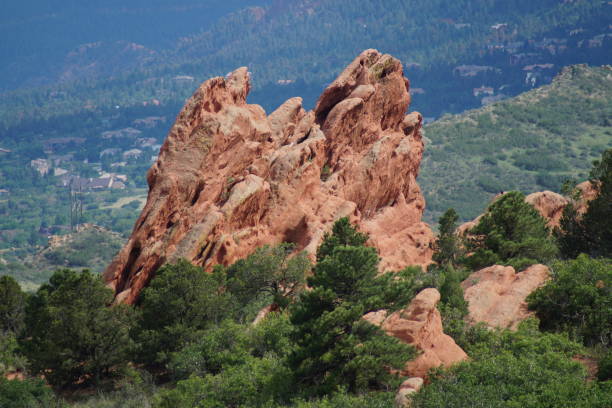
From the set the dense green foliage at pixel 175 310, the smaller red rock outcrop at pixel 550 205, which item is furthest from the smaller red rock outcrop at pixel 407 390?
the smaller red rock outcrop at pixel 550 205

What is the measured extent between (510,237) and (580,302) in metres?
18.5

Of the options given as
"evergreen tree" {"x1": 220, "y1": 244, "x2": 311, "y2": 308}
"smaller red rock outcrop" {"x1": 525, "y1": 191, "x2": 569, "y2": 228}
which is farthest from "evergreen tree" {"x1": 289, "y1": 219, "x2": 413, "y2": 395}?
"smaller red rock outcrop" {"x1": 525, "y1": 191, "x2": 569, "y2": 228}

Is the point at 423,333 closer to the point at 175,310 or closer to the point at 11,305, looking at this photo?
the point at 175,310

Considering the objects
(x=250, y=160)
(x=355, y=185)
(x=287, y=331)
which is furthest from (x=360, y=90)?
(x=287, y=331)

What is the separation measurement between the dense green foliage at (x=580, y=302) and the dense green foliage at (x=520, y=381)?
9.97ft

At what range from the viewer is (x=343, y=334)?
129ft

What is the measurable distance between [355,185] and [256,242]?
13.3 m

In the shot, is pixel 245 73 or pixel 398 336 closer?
pixel 398 336

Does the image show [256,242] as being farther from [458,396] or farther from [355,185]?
[458,396]

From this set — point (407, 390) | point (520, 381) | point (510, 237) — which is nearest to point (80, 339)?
point (407, 390)

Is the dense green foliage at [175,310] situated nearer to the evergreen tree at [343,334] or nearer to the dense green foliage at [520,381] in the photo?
the evergreen tree at [343,334]

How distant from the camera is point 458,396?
34781 millimetres

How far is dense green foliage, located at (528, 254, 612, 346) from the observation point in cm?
4428

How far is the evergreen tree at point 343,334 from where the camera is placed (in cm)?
3850
